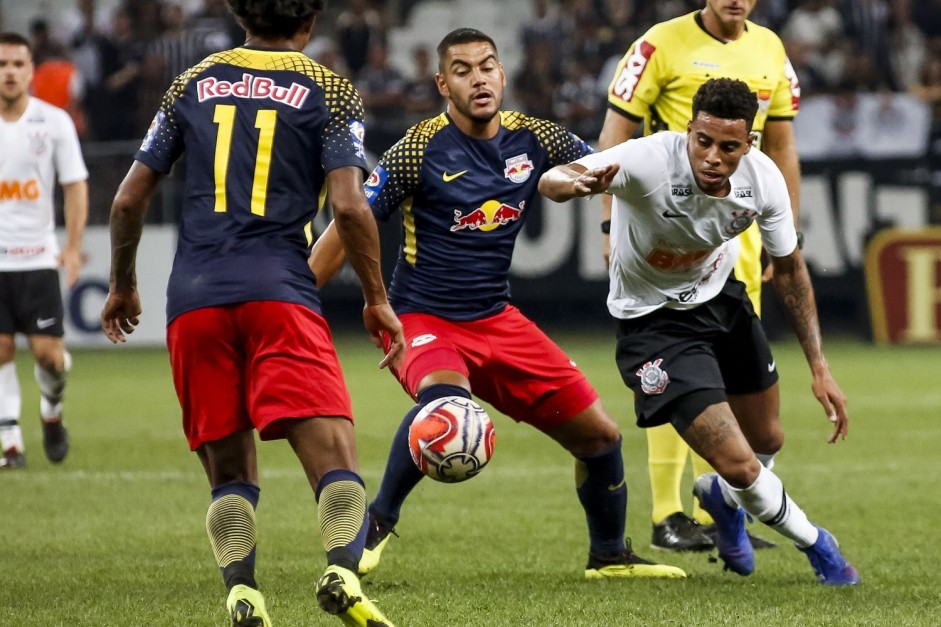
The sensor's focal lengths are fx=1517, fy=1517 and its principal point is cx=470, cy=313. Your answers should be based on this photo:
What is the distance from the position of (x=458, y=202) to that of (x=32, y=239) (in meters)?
4.55

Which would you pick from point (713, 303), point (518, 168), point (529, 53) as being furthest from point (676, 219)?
point (529, 53)

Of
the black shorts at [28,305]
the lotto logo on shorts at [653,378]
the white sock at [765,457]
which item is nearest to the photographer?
the lotto logo on shorts at [653,378]

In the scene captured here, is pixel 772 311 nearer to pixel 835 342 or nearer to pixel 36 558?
pixel 835 342

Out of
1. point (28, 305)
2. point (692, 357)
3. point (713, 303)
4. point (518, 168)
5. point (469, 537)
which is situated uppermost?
point (518, 168)

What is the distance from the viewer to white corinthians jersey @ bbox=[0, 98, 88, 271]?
9750mm

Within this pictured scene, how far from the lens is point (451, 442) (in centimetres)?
545

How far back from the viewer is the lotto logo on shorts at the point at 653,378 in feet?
19.0

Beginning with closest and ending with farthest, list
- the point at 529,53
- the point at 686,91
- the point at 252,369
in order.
Result: 1. the point at 252,369
2. the point at 686,91
3. the point at 529,53

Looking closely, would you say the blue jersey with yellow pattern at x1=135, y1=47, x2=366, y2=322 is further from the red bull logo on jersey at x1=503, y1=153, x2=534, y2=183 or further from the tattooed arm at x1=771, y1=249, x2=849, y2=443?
the tattooed arm at x1=771, y1=249, x2=849, y2=443

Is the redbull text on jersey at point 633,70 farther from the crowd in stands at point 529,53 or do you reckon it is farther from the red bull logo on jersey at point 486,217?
the crowd in stands at point 529,53

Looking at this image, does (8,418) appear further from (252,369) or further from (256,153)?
(256,153)

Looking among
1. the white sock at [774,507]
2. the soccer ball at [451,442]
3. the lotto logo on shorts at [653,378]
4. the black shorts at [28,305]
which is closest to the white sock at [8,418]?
the black shorts at [28,305]

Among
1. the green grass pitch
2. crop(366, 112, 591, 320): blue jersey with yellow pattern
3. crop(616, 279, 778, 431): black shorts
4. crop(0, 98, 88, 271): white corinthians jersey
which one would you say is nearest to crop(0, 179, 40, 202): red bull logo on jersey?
crop(0, 98, 88, 271): white corinthians jersey

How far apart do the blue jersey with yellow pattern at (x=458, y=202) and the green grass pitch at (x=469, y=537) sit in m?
1.15
